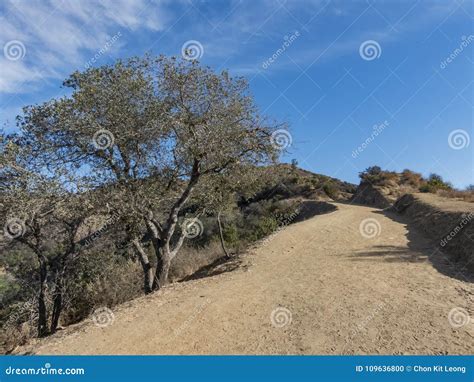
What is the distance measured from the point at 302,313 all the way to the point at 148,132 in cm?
730

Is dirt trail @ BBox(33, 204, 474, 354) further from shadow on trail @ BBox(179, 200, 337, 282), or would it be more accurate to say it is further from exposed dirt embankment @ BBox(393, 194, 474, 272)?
exposed dirt embankment @ BBox(393, 194, 474, 272)

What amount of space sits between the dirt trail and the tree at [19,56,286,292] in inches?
123

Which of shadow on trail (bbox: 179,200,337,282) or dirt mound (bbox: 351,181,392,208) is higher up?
dirt mound (bbox: 351,181,392,208)

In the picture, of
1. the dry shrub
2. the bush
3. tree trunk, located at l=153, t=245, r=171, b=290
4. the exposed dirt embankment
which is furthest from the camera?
the bush

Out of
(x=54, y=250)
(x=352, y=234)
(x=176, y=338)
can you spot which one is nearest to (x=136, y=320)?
(x=176, y=338)

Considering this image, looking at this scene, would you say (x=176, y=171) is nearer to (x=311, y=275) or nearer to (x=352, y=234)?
(x=311, y=275)

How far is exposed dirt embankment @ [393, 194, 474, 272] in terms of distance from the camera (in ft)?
47.7

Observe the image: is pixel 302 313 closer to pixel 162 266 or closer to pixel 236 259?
pixel 162 266

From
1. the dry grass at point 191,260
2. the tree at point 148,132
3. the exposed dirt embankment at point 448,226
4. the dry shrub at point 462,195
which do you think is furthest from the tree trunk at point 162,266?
the dry shrub at point 462,195

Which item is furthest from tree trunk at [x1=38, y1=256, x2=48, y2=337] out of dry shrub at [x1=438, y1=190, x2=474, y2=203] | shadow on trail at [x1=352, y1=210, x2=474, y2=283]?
dry shrub at [x1=438, y1=190, x2=474, y2=203]

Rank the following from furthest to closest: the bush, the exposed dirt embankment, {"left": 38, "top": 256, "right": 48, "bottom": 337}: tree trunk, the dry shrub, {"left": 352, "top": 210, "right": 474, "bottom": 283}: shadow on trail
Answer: the bush, the dry shrub, {"left": 38, "top": 256, "right": 48, "bottom": 337}: tree trunk, the exposed dirt embankment, {"left": 352, "top": 210, "right": 474, "bottom": 283}: shadow on trail

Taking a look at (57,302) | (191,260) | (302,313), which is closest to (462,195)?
(191,260)

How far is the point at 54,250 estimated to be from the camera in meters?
17.7
